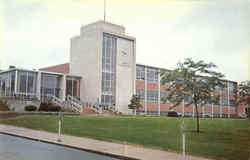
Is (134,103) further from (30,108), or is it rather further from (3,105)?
(3,105)

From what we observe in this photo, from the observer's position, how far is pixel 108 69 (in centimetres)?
4466

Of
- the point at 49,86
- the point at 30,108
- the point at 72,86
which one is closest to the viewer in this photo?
the point at 30,108

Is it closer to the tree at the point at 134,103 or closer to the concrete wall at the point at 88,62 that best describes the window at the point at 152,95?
the tree at the point at 134,103

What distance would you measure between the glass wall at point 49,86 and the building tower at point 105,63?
4434mm

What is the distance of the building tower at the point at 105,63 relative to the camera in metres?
43.4

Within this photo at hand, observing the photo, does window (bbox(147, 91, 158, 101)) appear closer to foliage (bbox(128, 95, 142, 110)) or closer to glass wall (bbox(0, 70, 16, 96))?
foliage (bbox(128, 95, 142, 110))

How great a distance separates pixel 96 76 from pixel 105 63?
106 inches

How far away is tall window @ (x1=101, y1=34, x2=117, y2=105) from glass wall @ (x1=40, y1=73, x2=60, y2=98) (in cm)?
689

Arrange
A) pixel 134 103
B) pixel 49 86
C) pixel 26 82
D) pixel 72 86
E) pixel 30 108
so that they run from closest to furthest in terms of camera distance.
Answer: pixel 30 108 < pixel 26 82 < pixel 49 86 < pixel 134 103 < pixel 72 86

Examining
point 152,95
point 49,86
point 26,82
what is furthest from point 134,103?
point 26,82

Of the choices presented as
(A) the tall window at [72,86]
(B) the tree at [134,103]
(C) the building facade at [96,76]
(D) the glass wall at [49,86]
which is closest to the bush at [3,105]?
(C) the building facade at [96,76]

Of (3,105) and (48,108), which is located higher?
(3,105)

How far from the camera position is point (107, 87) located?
44.2m

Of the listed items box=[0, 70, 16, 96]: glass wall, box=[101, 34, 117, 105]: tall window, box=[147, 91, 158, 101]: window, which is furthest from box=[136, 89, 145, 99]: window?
box=[0, 70, 16, 96]: glass wall
